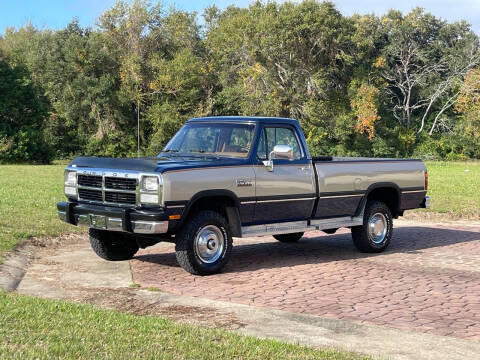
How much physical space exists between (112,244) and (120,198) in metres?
1.63

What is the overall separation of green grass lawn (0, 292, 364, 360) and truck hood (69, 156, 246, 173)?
274 centimetres

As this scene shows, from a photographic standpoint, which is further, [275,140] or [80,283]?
[275,140]

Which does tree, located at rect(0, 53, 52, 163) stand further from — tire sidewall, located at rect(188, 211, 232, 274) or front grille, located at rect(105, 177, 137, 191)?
tire sidewall, located at rect(188, 211, 232, 274)

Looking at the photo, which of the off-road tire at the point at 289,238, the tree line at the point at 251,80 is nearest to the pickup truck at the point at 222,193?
the off-road tire at the point at 289,238

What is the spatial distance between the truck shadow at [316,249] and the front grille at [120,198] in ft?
5.27

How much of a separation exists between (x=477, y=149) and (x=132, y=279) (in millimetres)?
61566

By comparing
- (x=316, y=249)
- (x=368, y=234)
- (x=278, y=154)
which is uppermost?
(x=278, y=154)

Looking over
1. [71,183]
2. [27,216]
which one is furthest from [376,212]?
[27,216]

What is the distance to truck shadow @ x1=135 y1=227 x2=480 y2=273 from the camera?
37.2ft

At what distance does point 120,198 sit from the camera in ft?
31.9

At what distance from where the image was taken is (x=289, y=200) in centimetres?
1091

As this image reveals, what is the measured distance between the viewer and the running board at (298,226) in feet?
34.5

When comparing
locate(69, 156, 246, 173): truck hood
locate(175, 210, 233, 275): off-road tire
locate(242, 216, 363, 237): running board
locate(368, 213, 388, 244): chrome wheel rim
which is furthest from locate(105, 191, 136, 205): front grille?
locate(368, 213, 388, 244): chrome wheel rim

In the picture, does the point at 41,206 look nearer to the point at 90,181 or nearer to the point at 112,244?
the point at 112,244
